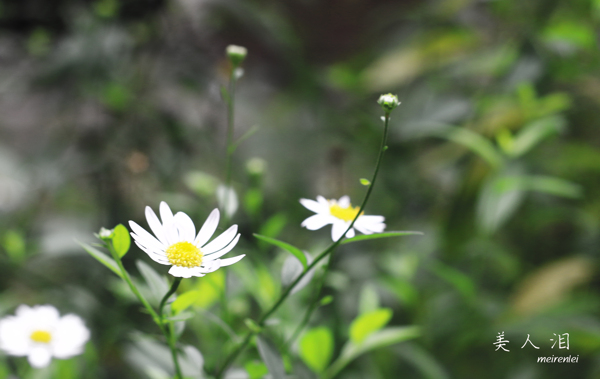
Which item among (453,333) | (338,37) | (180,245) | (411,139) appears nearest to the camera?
(180,245)

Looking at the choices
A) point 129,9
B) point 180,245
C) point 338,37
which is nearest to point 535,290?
point 180,245

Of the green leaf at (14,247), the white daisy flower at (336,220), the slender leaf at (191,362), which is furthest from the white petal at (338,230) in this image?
the green leaf at (14,247)

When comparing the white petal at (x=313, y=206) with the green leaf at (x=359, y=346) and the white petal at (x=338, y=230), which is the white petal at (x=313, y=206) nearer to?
the white petal at (x=338, y=230)

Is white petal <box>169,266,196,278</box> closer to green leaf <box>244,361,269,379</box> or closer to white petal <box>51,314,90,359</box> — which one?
green leaf <box>244,361,269,379</box>

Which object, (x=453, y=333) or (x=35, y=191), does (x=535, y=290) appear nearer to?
(x=453, y=333)

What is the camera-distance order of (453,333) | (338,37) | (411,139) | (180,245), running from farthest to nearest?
(338,37) → (411,139) → (453,333) → (180,245)

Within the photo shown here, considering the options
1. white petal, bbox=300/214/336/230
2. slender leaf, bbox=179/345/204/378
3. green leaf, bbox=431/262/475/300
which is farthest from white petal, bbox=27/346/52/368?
green leaf, bbox=431/262/475/300

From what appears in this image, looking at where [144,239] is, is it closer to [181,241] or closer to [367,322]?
[181,241]
